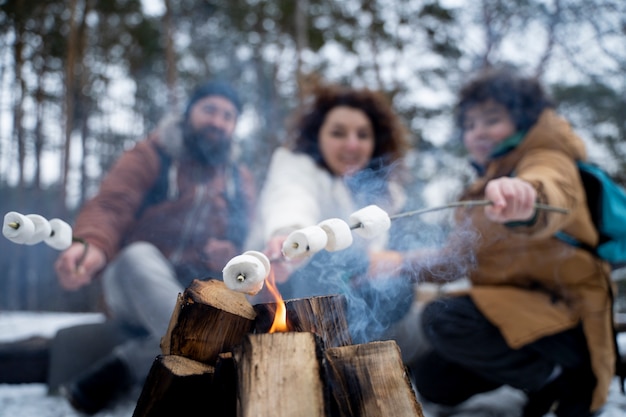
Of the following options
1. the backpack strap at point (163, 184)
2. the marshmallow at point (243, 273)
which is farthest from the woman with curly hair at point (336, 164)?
the marshmallow at point (243, 273)

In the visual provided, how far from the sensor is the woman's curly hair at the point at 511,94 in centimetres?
251

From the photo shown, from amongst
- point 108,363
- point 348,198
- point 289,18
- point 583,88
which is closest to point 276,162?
point 348,198

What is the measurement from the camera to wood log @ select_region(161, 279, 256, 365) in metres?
1.19

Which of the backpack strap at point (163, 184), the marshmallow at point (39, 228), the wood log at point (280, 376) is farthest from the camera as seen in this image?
the backpack strap at point (163, 184)

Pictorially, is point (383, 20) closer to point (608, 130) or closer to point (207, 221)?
point (608, 130)

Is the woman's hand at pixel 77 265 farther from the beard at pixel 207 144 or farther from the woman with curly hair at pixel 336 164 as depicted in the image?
the beard at pixel 207 144

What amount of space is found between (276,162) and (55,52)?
37.4 feet

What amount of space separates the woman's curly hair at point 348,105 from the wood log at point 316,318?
190 cm

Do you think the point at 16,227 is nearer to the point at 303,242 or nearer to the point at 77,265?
the point at 303,242

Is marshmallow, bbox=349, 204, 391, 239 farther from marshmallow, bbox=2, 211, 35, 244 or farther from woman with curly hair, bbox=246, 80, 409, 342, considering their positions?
marshmallow, bbox=2, 211, 35, 244

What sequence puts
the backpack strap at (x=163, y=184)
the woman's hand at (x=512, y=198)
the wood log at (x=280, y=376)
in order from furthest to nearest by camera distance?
the backpack strap at (x=163, y=184)
the woman's hand at (x=512, y=198)
the wood log at (x=280, y=376)

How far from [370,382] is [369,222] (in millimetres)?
466

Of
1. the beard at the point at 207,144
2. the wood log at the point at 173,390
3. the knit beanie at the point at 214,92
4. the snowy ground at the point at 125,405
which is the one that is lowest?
the snowy ground at the point at 125,405

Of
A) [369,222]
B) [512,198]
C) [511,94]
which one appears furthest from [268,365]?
[511,94]
